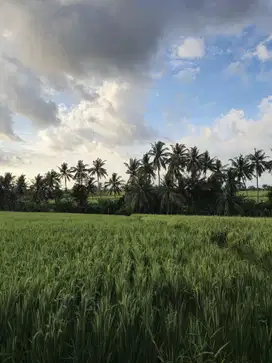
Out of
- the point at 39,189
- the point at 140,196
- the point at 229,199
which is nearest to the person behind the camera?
the point at 229,199

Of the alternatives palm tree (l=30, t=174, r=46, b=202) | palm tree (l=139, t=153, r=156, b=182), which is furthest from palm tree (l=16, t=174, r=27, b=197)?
palm tree (l=139, t=153, r=156, b=182)

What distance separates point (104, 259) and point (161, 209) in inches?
2059

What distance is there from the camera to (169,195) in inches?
2221

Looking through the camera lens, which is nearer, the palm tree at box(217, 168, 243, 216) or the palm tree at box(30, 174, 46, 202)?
the palm tree at box(217, 168, 243, 216)

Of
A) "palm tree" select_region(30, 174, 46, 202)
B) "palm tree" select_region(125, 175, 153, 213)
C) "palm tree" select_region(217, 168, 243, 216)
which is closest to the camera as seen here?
"palm tree" select_region(217, 168, 243, 216)

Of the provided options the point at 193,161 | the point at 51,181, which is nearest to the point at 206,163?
the point at 193,161

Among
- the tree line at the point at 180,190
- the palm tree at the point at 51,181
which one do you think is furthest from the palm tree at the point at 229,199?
the palm tree at the point at 51,181

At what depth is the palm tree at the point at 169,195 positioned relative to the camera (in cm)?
5600

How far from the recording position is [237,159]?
66.4m

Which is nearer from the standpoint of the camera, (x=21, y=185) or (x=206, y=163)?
(x=206, y=163)

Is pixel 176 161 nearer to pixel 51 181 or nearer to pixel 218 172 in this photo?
pixel 218 172

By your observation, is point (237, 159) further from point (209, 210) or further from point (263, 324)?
point (263, 324)

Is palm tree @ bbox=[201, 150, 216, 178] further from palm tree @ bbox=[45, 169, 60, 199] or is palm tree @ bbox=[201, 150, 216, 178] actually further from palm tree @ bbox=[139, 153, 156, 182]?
palm tree @ bbox=[45, 169, 60, 199]

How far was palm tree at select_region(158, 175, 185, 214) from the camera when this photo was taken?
2205 inches
